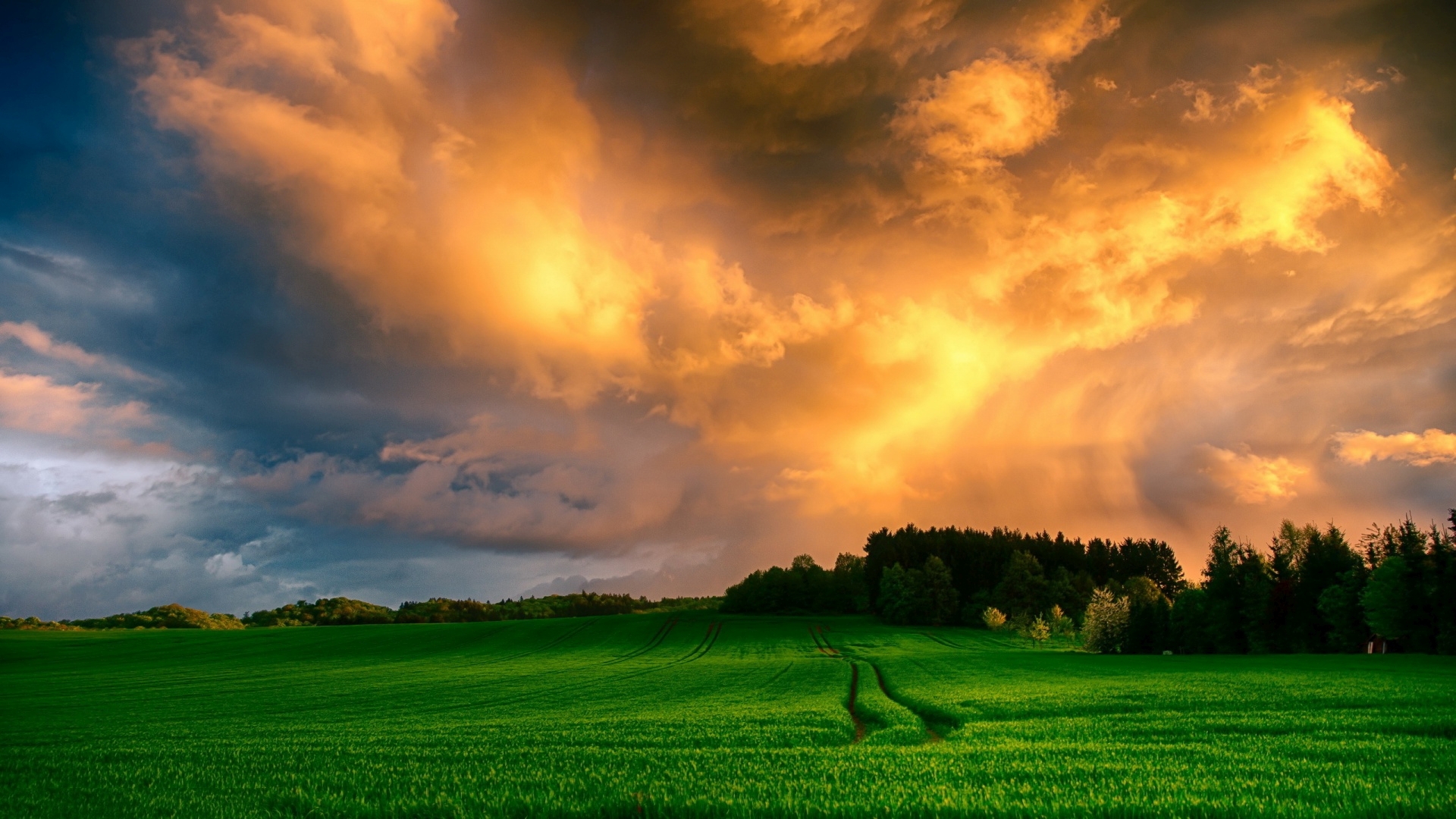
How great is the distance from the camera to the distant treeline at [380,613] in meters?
141

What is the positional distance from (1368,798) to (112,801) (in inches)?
965

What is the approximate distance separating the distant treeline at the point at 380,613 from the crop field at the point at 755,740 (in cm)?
8652

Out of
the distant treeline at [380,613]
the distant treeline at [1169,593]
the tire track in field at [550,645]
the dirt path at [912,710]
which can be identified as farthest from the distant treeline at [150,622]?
the dirt path at [912,710]

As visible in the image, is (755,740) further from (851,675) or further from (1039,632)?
(1039,632)

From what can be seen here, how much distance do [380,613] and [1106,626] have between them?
503 feet

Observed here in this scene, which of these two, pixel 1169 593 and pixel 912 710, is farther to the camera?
pixel 1169 593

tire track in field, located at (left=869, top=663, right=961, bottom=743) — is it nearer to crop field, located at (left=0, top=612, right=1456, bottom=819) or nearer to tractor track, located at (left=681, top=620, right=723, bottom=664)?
crop field, located at (left=0, top=612, right=1456, bottom=819)

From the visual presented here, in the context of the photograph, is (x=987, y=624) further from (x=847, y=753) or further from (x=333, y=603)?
(x=333, y=603)

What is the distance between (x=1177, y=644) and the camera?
91.8 m

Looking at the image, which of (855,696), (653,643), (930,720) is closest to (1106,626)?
(653,643)

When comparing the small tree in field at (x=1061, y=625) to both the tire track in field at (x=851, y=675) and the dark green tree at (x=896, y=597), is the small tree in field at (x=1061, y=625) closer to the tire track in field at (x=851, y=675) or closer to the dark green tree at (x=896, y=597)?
the dark green tree at (x=896, y=597)

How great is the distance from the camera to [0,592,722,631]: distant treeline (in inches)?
5566

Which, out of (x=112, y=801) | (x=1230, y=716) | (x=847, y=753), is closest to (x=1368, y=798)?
(x=847, y=753)

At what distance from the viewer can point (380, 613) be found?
541ft
